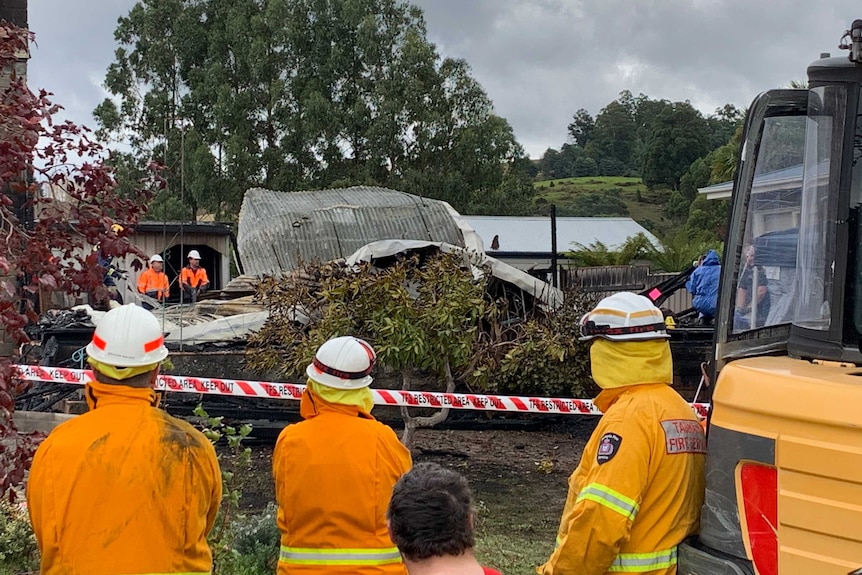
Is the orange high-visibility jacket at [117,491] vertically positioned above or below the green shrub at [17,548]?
above

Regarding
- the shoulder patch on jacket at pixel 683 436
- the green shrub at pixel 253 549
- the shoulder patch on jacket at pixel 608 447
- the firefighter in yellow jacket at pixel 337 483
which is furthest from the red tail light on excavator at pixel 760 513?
the green shrub at pixel 253 549

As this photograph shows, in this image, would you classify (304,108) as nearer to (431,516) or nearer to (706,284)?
(706,284)

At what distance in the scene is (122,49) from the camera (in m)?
37.5

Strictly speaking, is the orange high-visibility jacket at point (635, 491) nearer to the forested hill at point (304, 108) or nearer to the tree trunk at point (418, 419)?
the tree trunk at point (418, 419)

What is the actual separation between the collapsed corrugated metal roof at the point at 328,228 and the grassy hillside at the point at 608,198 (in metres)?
39.6

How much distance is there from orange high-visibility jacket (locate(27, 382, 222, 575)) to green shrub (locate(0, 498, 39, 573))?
3159 mm

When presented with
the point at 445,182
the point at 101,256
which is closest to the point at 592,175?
the point at 445,182

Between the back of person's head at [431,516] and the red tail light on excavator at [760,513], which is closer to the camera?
the back of person's head at [431,516]

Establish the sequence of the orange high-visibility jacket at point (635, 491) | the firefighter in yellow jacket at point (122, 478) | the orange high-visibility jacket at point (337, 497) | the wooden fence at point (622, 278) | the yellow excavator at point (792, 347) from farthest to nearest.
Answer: the wooden fence at point (622, 278)
the orange high-visibility jacket at point (337, 497)
the orange high-visibility jacket at point (635, 491)
the firefighter in yellow jacket at point (122, 478)
the yellow excavator at point (792, 347)

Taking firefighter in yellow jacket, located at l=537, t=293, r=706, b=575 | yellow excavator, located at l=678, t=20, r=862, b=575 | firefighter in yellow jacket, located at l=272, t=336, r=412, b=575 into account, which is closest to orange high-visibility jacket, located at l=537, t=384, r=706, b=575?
firefighter in yellow jacket, located at l=537, t=293, r=706, b=575

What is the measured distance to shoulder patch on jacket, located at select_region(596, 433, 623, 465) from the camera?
319 centimetres

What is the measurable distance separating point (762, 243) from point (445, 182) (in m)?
30.7

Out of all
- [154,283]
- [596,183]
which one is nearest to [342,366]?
[154,283]

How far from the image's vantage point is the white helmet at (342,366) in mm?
3830
